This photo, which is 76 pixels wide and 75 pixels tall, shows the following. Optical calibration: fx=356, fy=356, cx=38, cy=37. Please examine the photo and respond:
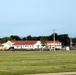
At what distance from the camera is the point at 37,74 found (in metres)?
19.2

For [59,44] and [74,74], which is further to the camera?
[59,44]

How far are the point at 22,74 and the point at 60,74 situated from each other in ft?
6.77

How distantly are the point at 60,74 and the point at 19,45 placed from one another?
162 meters

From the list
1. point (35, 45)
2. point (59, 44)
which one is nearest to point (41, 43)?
point (35, 45)

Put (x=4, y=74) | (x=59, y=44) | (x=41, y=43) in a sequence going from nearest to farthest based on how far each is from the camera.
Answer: (x=4, y=74)
(x=41, y=43)
(x=59, y=44)

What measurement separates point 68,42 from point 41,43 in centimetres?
2720

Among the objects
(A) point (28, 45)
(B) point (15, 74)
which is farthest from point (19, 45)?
(B) point (15, 74)

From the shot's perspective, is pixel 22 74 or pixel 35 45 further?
pixel 35 45

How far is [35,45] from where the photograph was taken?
17900cm

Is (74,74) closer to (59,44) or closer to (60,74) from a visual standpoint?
(60,74)

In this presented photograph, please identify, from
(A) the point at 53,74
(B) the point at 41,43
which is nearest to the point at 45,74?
(A) the point at 53,74

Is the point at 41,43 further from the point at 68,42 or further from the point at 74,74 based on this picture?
the point at 74,74

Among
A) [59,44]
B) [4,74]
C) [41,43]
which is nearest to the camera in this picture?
[4,74]

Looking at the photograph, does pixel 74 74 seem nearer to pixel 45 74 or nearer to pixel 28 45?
pixel 45 74
